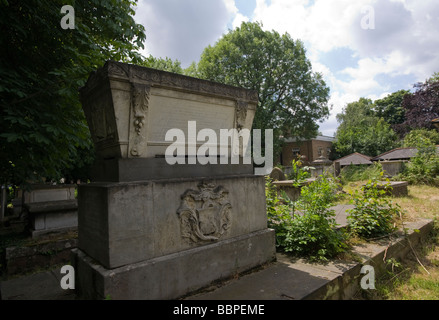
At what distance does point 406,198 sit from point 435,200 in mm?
769

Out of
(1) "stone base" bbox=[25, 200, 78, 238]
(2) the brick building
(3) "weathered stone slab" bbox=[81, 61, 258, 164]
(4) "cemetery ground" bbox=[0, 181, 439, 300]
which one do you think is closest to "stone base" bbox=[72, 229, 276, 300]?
(4) "cemetery ground" bbox=[0, 181, 439, 300]

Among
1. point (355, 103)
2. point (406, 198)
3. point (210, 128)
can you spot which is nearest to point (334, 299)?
point (210, 128)

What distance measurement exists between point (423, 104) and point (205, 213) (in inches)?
1420

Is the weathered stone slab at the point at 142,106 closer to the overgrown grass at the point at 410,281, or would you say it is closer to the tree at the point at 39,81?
the tree at the point at 39,81

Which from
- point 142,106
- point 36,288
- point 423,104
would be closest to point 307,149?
point 423,104

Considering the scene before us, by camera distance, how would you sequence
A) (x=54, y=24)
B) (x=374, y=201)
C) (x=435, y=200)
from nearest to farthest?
(x=54, y=24), (x=374, y=201), (x=435, y=200)

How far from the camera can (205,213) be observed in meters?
3.16

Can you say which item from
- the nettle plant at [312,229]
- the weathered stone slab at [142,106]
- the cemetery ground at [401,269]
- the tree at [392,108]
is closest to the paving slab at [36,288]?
the cemetery ground at [401,269]

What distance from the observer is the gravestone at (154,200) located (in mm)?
2549

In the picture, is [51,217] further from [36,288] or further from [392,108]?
[392,108]

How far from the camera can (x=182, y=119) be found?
10.6ft

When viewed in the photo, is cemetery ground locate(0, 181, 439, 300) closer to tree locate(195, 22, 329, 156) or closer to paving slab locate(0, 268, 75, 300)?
paving slab locate(0, 268, 75, 300)

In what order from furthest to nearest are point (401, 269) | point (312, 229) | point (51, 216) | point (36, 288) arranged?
point (51, 216)
point (401, 269)
point (312, 229)
point (36, 288)
